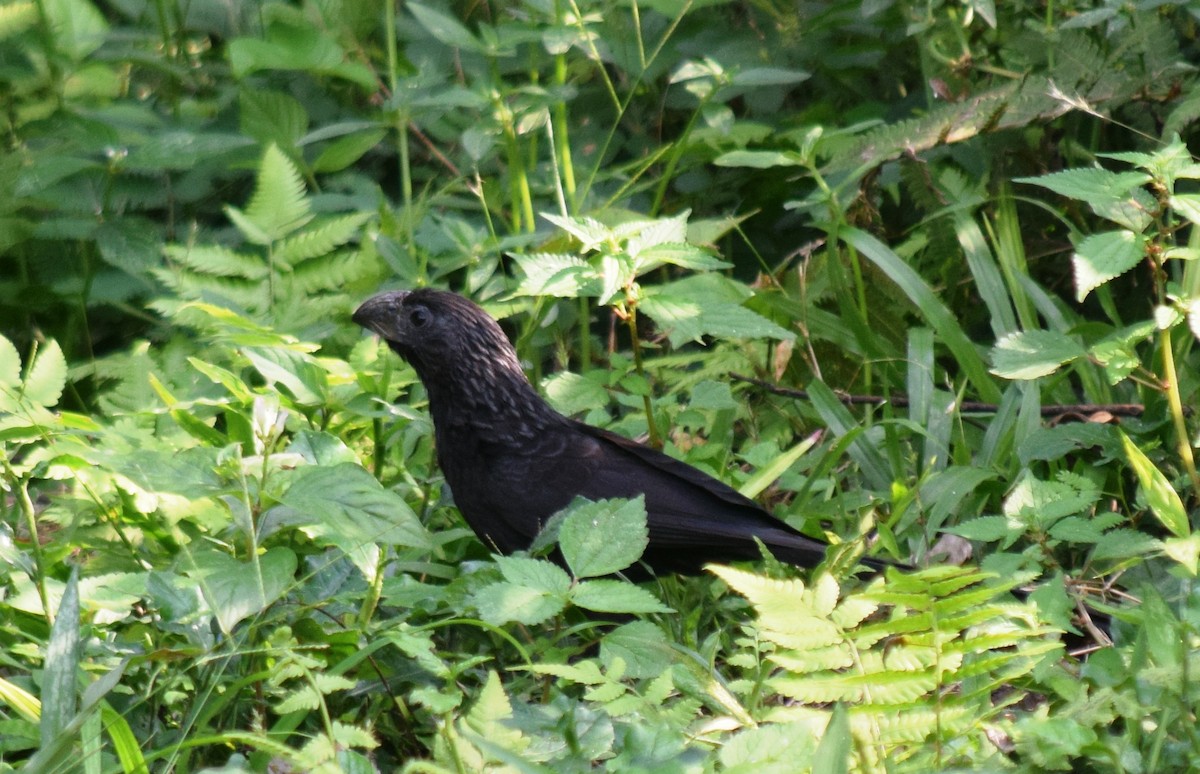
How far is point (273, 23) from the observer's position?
483cm

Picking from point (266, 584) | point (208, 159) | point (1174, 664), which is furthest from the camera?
point (208, 159)

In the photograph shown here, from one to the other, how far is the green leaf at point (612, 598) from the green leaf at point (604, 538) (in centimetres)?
4

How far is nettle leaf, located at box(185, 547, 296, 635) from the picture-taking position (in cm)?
250

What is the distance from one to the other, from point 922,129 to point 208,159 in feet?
8.82

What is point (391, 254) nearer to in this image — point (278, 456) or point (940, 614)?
point (278, 456)

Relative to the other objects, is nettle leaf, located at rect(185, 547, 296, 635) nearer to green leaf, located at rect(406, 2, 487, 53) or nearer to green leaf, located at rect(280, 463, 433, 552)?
green leaf, located at rect(280, 463, 433, 552)

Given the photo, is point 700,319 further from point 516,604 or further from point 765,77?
point 765,77

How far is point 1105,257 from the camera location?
113 inches

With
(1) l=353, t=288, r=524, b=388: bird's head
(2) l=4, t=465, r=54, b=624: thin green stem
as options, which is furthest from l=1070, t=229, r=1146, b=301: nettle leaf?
(2) l=4, t=465, r=54, b=624: thin green stem

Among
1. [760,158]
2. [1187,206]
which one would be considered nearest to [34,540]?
[760,158]

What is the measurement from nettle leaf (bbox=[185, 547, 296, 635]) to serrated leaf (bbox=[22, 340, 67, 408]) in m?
0.68

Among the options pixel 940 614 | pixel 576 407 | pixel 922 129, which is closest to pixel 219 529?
pixel 576 407

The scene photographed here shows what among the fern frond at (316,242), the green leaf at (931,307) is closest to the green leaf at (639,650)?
the green leaf at (931,307)

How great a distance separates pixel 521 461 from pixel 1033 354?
4.53 feet
